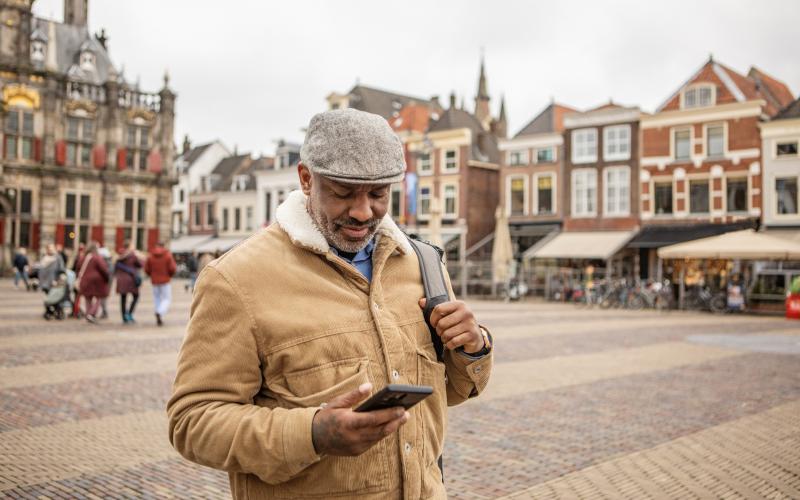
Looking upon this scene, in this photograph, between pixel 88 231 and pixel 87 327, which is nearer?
pixel 87 327

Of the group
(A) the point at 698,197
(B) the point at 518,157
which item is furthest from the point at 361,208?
(B) the point at 518,157

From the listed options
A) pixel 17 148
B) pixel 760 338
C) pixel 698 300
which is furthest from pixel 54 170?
pixel 760 338

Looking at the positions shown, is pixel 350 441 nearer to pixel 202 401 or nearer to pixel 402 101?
pixel 202 401

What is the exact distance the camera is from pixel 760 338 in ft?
45.6

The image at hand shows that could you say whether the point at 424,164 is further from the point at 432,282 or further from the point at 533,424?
the point at 432,282

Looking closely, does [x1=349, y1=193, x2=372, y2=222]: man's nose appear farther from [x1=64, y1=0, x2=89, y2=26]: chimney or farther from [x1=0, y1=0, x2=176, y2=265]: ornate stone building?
[x1=64, y1=0, x2=89, y2=26]: chimney

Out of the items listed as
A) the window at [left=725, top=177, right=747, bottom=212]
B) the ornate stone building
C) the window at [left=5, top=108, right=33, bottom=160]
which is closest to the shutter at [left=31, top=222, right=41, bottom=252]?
the ornate stone building

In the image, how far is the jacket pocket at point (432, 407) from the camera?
1953 millimetres

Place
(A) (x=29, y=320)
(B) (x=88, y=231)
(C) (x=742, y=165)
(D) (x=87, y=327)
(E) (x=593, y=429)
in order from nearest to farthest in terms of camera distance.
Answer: (E) (x=593, y=429)
(D) (x=87, y=327)
(A) (x=29, y=320)
(C) (x=742, y=165)
(B) (x=88, y=231)

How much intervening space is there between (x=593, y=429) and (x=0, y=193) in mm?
37817

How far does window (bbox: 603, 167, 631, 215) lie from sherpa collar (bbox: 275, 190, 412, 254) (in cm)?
2994

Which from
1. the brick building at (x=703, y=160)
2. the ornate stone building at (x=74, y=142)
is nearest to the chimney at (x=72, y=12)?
the ornate stone building at (x=74, y=142)

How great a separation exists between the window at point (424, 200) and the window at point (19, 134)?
68.3ft

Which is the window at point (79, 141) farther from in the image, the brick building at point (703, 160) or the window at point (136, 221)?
the brick building at point (703, 160)
